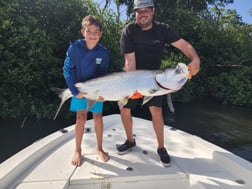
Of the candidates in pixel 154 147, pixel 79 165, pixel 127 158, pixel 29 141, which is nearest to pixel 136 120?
pixel 154 147

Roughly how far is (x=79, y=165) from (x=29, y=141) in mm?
3821

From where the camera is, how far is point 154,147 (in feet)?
10.6

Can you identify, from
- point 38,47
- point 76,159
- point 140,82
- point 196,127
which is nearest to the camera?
point 140,82

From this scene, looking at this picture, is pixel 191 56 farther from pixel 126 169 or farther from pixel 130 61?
pixel 126 169

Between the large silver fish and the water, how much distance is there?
11.4 ft

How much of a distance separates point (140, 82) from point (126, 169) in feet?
2.61

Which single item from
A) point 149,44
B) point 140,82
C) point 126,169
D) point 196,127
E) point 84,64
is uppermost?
point 149,44

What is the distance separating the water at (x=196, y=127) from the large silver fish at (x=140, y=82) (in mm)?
3470

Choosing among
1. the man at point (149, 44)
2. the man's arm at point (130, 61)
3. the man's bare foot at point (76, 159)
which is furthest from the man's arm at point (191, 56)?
the man's bare foot at point (76, 159)

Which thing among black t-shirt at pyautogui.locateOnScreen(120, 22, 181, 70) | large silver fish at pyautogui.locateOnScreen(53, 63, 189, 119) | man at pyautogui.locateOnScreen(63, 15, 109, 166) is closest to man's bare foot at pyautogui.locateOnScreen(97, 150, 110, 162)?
man at pyautogui.locateOnScreen(63, 15, 109, 166)

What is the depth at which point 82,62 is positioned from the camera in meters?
2.83

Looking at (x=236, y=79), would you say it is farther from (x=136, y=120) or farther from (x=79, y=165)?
(x=79, y=165)

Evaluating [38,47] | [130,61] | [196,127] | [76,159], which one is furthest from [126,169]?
[196,127]

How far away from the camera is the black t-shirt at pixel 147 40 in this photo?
2891 millimetres
